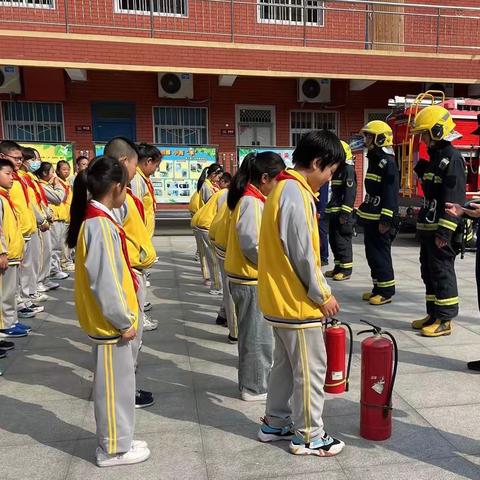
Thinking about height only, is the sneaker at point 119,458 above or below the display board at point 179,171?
below

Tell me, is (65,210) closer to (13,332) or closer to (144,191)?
(13,332)

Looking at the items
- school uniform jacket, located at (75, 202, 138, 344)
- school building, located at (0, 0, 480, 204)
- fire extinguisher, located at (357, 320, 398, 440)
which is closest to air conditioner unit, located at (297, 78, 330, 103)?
school building, located at (0, 0, 480, 204)

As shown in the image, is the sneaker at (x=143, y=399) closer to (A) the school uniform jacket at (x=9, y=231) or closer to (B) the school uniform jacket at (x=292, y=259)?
(B) the school uniform jacket at (x=292, y=259)

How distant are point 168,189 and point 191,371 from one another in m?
8.79

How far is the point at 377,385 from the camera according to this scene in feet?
9.57

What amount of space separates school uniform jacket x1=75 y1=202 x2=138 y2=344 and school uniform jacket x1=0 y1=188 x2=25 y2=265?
241cm

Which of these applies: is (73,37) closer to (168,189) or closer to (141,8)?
(141,8)

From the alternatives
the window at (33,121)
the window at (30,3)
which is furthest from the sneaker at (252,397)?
the window at (30,3)

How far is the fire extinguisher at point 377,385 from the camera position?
2.88 m

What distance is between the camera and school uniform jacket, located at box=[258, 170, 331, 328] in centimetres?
254

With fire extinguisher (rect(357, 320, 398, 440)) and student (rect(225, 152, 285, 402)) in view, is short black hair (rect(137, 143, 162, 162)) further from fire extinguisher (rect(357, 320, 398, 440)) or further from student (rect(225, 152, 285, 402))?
fire extinguisher (rect(357, 320, 398, 440))

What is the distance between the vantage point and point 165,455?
2.88 m

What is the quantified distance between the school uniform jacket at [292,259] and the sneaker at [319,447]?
70 cm

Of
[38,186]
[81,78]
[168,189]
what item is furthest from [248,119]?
[38,186]
